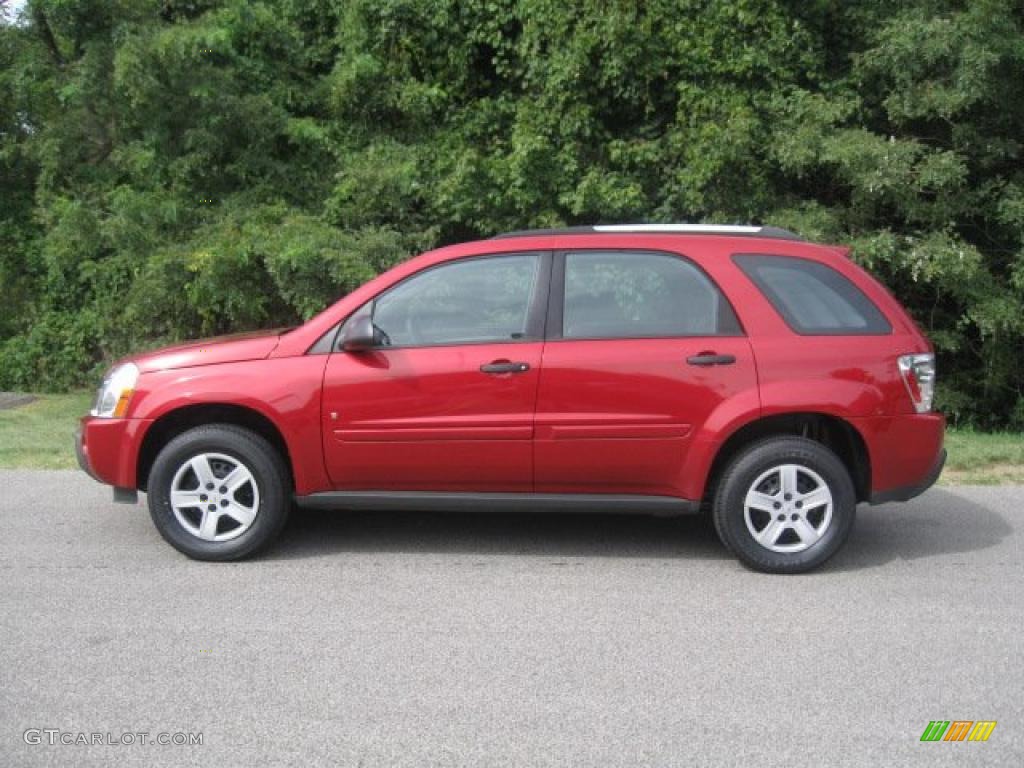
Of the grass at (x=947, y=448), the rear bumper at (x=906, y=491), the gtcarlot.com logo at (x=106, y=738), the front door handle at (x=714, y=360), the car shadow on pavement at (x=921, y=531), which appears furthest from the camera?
the grass at (x=947, y=448)

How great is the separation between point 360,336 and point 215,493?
3.85ft

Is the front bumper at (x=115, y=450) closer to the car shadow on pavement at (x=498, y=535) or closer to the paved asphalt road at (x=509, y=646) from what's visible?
the paved asphalt road at (x=509, y=646)

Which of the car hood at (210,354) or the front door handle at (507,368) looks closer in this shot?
the front door handle at (507,368)

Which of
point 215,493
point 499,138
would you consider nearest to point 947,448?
point 499,138

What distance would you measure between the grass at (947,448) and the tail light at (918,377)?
238 cm

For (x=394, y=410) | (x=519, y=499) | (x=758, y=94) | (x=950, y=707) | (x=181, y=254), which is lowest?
(x=950, y=707)

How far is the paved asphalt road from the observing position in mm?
3635

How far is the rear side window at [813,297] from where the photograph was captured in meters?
5.51

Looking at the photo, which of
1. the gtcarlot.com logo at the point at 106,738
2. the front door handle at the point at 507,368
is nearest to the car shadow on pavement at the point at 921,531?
the front door handle at the point at 507,368

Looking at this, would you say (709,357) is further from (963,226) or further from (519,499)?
(963,226)

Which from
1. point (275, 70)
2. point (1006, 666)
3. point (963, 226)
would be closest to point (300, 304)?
point (275, 70)

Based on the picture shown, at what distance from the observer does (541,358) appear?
5.43 m

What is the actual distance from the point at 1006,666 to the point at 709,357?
77.9 inches

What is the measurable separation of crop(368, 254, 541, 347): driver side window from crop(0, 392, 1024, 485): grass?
3.84m
